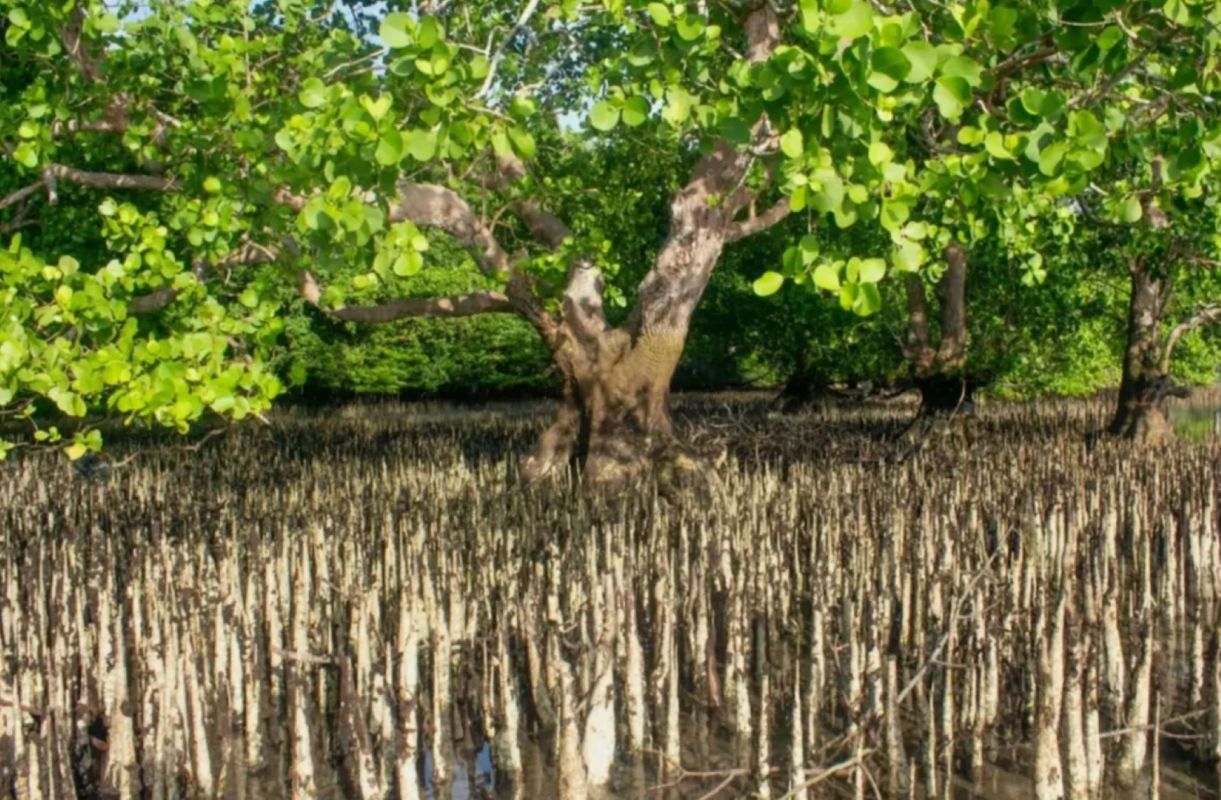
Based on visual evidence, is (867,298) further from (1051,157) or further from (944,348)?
(944,348)

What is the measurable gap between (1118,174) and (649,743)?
8.29 meters

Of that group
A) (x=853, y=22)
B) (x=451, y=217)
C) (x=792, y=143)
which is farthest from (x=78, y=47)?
(x=853, y=22)

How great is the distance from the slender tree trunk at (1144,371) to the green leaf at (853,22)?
11.0m

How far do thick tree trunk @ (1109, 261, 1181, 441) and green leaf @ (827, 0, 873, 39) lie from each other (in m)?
11.0

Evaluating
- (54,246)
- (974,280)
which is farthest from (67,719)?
(974,280)

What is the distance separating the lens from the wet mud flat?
4.21 meters

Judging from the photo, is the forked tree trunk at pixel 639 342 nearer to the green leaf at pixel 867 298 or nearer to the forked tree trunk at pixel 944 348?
the forked tree trunk at pixel 944 348

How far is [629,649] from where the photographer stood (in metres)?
4.68

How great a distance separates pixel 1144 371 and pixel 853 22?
11.3 m

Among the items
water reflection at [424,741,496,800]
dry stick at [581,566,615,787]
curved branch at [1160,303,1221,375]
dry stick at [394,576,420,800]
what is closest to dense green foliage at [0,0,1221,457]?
curved branch at [1160,303,1221,375]

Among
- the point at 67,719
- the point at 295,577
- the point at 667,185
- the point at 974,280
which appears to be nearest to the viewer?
the point at 67,719

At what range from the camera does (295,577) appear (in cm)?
619

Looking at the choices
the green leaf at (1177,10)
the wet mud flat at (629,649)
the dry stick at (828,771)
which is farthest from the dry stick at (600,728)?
the green leaf at (1177,10)

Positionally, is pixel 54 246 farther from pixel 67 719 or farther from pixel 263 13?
pixel 67 719
